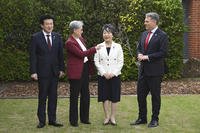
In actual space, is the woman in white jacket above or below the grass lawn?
above

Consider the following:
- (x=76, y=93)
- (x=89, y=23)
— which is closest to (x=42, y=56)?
(x=76, y=93)

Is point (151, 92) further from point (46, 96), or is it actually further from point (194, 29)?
point (194, 29)

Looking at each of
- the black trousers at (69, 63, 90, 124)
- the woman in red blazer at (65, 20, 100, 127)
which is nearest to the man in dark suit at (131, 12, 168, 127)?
the woman in red blazer at (65, 20, 100, 127)

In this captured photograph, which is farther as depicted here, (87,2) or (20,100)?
(87,2)

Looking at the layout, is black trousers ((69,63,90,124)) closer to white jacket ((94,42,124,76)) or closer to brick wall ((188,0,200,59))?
white jacket ((94,42,124,76))

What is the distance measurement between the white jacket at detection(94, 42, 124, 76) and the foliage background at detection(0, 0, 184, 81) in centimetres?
537

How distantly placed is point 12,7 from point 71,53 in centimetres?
562

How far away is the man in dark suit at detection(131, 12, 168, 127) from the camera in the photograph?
8.72m

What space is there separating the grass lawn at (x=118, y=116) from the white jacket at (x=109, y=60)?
999 millimetres

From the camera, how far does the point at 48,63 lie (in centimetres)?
880

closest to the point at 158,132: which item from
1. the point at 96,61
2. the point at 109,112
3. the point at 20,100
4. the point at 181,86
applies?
the point at 109,112

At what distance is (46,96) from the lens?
29.3 feet

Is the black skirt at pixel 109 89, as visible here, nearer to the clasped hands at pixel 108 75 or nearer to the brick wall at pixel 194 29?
the clasped hands at pixel 108 75

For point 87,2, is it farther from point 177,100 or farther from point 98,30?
point 177,100
